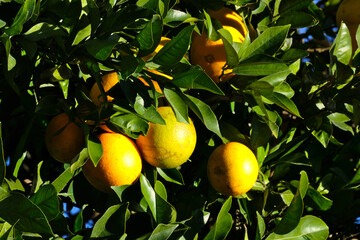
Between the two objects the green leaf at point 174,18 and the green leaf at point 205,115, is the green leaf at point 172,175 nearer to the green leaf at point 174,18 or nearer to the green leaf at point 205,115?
the green leaf at point 205,115

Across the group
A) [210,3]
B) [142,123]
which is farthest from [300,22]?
[142,123]

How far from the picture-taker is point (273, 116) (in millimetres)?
1619

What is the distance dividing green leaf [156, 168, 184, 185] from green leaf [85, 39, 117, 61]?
0.47 meters

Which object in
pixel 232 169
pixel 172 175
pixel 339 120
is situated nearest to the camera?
pixel 232 169

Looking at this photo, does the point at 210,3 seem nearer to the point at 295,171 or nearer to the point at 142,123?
the point at 142,123

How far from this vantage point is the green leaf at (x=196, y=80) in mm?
1358

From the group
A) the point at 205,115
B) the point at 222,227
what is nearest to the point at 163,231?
the point at 222,227

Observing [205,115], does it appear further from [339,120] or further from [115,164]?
[339,120]

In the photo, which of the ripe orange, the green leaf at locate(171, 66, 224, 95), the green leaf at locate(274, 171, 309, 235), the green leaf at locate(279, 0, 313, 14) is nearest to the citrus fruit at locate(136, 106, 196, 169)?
the green leaf at locate(171, 66, 224, 95)

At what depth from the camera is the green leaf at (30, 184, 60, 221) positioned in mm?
1304

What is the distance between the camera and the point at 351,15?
1.84 meters

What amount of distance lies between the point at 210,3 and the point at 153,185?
1.79 ft

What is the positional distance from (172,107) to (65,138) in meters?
0.29

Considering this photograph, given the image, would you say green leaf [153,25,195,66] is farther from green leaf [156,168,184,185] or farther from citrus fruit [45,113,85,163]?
green leaf [156,168,184,185]
